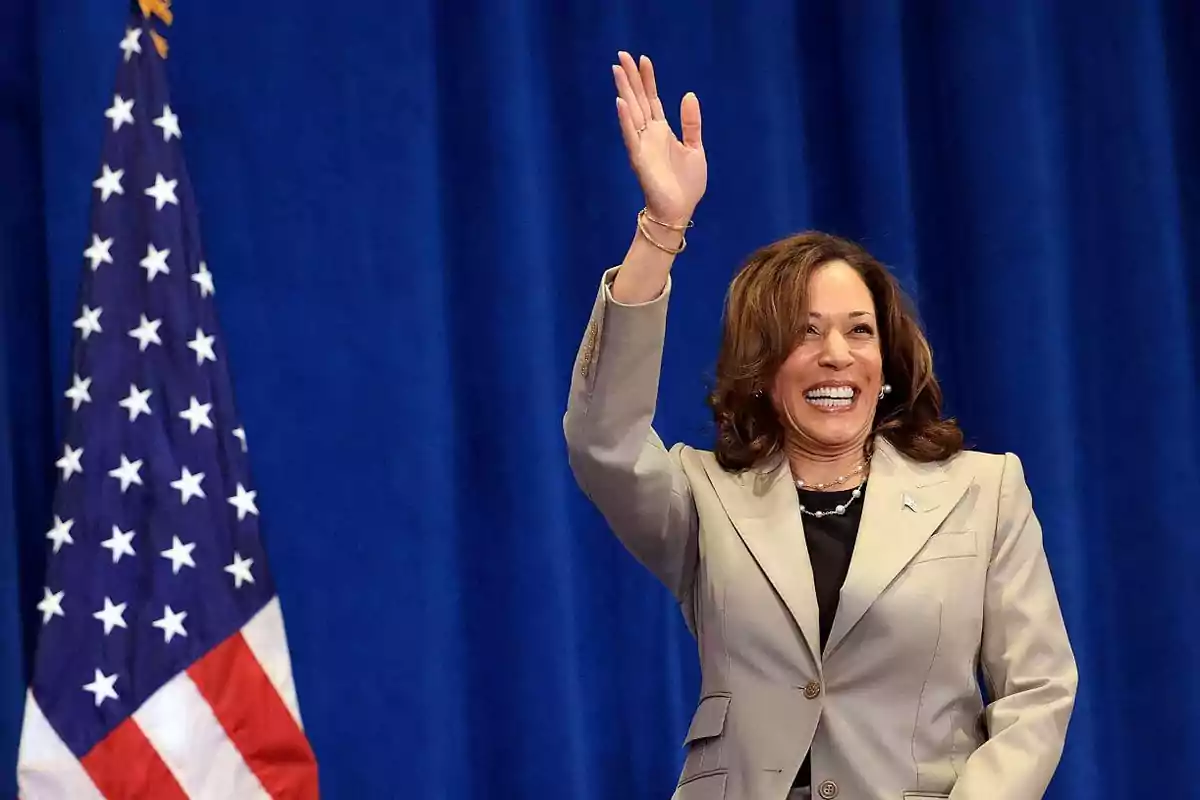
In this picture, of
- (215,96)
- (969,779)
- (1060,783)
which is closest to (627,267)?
(969,779)

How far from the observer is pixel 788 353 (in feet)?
6.41

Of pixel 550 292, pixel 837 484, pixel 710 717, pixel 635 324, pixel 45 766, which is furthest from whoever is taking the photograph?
pixel 550 292

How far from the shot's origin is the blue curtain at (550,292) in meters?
2.67

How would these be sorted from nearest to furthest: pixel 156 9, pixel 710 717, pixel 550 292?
pixel 710 717 → pixel 156 9 → pixel 550 292

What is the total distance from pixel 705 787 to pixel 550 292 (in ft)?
4.39

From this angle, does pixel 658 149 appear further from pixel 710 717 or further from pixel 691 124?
pixel 710 717

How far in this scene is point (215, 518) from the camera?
94.0 inches

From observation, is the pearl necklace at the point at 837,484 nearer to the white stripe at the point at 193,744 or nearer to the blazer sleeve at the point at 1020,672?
the blazer sleeve at the point at 1020,672

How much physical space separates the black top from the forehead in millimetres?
252

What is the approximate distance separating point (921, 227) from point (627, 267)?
5.72 ft

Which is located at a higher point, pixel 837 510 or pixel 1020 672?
pixel 837 510

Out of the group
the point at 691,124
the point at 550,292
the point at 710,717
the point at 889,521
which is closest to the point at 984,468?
the point at 889,521

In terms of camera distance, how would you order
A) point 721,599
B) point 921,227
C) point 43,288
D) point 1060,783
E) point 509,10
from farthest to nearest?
point 921,227 → point 1060,783 → point 509,10 → point 43,288 → point 721,599

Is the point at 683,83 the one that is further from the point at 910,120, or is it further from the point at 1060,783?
the point at 1060,783
